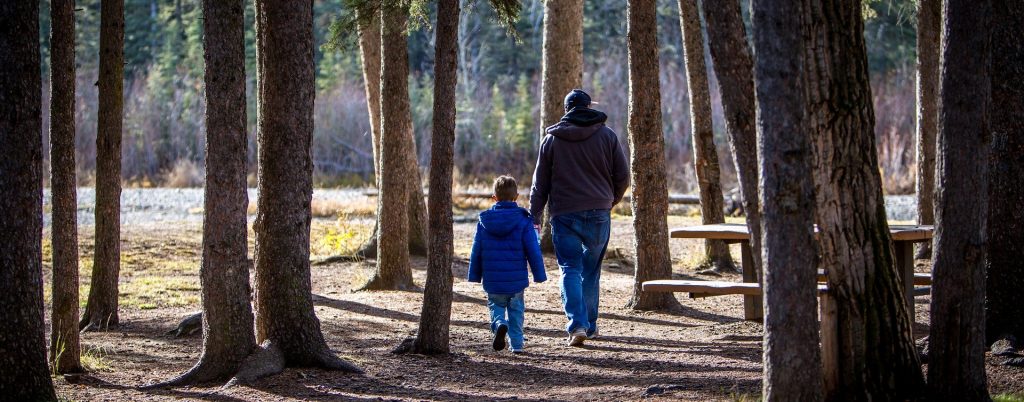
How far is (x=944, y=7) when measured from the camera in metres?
6.21

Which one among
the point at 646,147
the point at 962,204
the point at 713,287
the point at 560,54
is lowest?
the point at 713,287

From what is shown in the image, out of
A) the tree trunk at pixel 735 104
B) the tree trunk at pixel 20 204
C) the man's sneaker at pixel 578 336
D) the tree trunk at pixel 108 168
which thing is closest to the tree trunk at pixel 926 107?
the man's sneaker at pixel 578 336

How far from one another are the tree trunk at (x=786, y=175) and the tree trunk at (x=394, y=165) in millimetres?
7084

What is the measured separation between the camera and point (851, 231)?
Answer: 233 inches

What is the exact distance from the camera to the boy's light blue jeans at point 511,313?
346 inches

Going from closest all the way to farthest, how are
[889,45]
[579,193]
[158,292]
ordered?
1. [579,193]
2. [158,292]
3. [889,45]

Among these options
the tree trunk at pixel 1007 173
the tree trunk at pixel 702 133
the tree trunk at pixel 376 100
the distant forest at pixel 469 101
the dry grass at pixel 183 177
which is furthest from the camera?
the distant forest at pixel 469 101

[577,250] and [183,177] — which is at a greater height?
[183,177]

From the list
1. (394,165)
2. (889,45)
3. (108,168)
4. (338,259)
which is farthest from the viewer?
(889,45)

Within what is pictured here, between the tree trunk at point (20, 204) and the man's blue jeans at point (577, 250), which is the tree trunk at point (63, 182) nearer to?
the tree trunk at point (20, 204)

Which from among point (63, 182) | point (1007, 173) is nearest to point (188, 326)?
point (63, 182)

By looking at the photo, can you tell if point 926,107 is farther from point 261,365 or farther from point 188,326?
point 261,365

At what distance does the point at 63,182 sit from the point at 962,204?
21.0 feet

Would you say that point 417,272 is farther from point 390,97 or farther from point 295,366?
point 295,366
